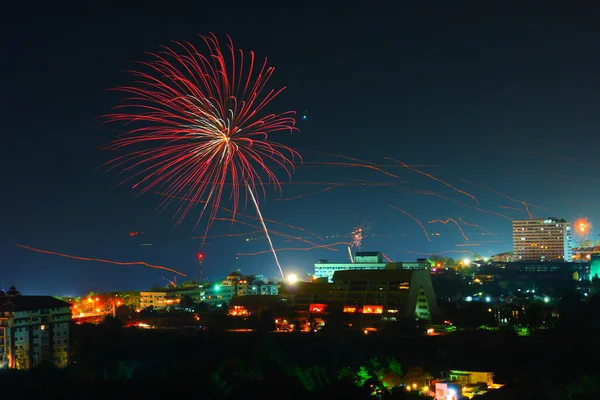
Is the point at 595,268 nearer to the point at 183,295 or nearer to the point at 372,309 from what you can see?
the point at 372,309

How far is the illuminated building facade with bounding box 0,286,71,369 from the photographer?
18.9 m

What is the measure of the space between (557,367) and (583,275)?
33569 millimetres

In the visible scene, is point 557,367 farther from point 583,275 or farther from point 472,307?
point 583,275

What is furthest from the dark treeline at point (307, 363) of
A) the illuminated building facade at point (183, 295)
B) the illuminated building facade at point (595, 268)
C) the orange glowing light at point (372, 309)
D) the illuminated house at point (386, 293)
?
the illuminated building facade at point (595, 268)

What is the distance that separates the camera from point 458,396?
552 inches

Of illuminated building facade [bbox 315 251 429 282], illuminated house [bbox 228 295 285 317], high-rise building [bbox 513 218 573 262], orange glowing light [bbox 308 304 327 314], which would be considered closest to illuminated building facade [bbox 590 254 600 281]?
illuminated building facade [bbox 315 251 429 282]

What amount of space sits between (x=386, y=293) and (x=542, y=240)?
38711mm

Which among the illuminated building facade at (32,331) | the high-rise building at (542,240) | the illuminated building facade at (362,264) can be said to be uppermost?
the high-rise building at (542,240)

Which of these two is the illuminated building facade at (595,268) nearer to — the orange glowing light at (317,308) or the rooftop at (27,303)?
the orange glowing light at (317,308)

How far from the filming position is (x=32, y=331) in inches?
768

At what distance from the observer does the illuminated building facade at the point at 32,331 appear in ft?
62.1

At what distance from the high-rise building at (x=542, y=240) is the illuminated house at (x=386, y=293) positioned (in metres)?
35.7

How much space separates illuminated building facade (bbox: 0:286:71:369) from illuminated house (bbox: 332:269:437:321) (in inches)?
362

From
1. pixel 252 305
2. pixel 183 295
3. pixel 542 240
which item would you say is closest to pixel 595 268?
pixel 542 240
